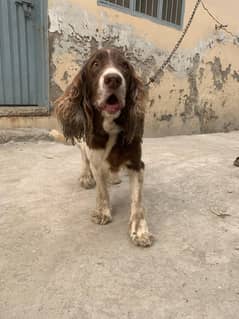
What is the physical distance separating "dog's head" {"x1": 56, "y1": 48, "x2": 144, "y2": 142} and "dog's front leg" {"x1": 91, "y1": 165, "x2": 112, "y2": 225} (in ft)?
0.90

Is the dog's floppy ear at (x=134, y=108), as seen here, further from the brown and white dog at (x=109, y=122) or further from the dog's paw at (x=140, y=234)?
the dog's paw at (x=140, y=234)

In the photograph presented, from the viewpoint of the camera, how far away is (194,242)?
1.96 m

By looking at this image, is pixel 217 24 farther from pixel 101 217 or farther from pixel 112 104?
pixel 101 217

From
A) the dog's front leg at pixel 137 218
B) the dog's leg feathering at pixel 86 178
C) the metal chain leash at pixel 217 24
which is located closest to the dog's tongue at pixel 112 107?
the dog's front leg at pixel 137 218

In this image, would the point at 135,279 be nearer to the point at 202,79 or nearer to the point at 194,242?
the point at 194,242

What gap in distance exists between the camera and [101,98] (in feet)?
6.21

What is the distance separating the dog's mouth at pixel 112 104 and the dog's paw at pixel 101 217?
0.67m

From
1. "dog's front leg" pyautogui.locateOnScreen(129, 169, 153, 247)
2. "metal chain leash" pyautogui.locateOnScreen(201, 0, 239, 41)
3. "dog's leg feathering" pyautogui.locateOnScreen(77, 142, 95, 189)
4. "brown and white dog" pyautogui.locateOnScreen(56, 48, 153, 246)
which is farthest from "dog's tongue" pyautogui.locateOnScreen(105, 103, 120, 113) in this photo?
"metal chain leash" pyautogui.locateOnScreen(201, 0, 239, 41)

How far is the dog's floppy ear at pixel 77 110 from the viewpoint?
2.11 m

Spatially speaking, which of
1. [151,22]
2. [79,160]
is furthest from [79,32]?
[79,160]

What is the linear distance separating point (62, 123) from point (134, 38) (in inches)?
132

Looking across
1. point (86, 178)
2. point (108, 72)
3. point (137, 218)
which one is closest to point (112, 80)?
point (108, 72)

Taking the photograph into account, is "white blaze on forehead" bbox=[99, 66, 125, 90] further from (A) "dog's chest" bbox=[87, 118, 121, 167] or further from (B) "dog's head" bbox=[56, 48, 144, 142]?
(A) "dog's chest" bbox=[87, 118, 121, 167]

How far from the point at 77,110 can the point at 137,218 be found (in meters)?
0.77
